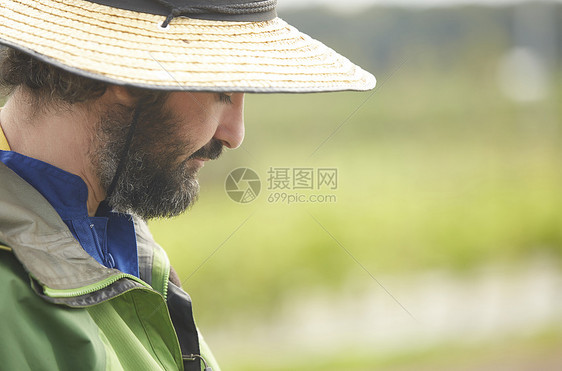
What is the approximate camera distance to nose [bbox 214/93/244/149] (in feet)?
5.07

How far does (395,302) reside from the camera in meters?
4.99

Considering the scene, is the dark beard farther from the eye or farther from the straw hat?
the straw hat

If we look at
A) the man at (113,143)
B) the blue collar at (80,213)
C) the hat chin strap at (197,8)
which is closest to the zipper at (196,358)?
the man at (113,143)

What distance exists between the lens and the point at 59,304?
1.16 metres

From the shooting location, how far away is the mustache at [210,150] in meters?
1.57

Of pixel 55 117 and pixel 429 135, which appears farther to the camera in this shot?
pixel 429 135

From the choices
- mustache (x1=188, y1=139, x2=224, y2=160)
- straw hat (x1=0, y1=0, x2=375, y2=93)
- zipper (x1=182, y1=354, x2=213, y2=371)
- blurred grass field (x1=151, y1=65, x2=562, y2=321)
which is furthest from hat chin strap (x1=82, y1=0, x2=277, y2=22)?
blurred grass field (x1=151, y1=65, x2=562, y2=321)

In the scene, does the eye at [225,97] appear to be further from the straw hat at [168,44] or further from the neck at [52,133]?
the neck at [52,133]

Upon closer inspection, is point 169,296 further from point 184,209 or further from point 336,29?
point 336,29

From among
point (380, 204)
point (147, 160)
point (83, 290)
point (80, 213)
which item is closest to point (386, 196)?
point (380, 204)

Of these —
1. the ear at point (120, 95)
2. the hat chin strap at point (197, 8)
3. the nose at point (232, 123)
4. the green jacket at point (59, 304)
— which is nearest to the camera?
the green jacket at point (59, 304)

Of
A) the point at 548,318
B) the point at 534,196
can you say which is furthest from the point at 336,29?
the point at 548,318

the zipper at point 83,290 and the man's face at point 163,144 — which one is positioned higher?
the man's face at point 163,144

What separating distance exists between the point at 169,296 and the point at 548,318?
4.38 m
